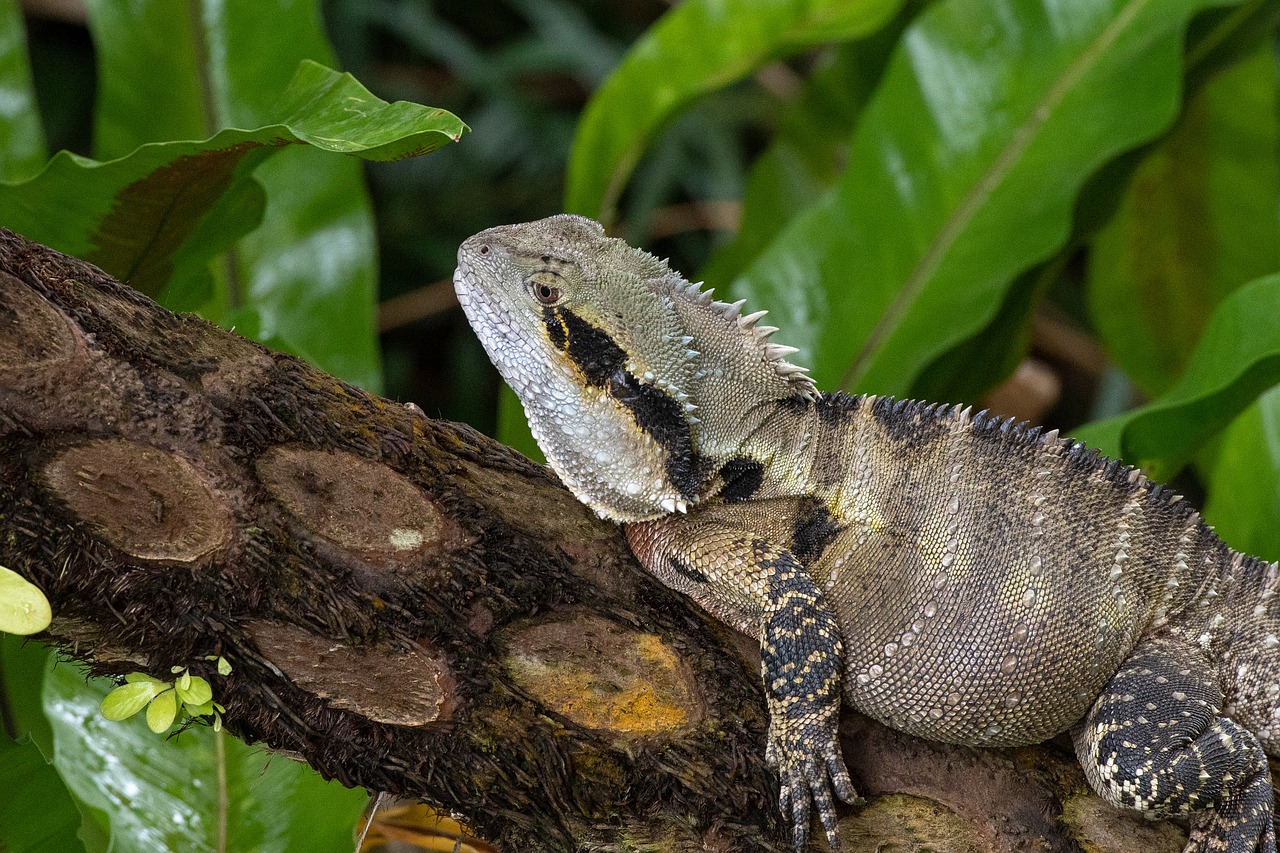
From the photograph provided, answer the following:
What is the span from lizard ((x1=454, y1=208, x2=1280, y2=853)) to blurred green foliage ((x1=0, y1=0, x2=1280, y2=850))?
671 mm

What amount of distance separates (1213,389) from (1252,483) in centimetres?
98

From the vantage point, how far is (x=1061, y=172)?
417cm

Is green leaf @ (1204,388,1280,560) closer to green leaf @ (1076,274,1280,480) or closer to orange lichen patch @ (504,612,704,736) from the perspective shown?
green leaf @ (1076,274,1280,480)

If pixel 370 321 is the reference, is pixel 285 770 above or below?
below

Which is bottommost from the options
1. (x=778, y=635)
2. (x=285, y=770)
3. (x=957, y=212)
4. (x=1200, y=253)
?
(x=285, y=770)

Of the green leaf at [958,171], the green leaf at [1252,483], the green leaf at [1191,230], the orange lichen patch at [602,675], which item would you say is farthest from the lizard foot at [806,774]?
the green leaf at [1191,230]

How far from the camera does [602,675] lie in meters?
2.43

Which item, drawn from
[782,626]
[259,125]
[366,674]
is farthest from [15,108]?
[782,626]

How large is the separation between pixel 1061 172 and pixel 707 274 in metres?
1.82

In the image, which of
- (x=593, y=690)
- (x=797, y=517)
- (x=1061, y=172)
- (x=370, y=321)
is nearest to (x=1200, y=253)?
(x=1061, y=172)

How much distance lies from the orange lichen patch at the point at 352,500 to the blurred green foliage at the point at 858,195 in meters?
0.71

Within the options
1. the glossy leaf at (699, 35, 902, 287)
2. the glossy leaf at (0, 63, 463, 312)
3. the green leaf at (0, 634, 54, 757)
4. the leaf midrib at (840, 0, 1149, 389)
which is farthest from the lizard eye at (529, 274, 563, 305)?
the glossy leaf at (699, 35, 902, 287)

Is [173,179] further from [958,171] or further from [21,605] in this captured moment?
[958,171]

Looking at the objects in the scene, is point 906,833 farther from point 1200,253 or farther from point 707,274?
point 1200,253
